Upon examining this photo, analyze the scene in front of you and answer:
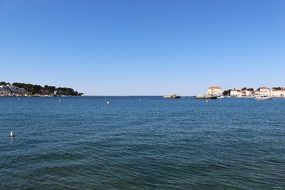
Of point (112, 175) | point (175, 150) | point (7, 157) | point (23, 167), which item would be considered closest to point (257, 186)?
point (112, 175)

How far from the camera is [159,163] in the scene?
29875 mm

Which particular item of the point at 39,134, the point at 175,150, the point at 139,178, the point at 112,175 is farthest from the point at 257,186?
the point at 39,134

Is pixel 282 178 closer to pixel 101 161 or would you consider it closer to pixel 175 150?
pixel 175 150

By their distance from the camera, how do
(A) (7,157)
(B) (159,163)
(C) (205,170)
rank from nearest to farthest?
(C) (205,170), (B) (159,163), (A) (7,157)

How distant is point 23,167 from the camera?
28.3 m

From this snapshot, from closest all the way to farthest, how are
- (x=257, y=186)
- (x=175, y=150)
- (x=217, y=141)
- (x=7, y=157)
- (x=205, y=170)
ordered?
(x=257, y=186), (x=205, y=170), (x=7, y=157), (x=175, y=150), (x=217, y=141)

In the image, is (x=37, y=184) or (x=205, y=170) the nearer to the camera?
(x=37, y=184)

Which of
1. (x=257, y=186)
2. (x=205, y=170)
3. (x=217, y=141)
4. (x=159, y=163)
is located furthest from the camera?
(x=217, y=141)

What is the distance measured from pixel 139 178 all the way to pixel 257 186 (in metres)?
8.61

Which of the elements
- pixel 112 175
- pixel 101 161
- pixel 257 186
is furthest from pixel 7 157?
pixel 257 186

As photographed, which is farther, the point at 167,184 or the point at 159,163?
the point at 159,163

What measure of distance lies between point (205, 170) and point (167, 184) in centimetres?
508

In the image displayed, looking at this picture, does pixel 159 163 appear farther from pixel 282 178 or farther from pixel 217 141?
pixel 217 141

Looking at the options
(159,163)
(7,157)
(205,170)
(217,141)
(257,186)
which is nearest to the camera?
(257,186)
